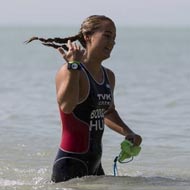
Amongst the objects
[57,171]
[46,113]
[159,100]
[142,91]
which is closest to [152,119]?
[46,113]

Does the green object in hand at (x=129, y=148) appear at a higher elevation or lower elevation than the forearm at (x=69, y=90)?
lower

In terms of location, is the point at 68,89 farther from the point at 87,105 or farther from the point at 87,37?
the point at 87,37

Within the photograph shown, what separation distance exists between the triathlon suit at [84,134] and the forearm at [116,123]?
303 mm

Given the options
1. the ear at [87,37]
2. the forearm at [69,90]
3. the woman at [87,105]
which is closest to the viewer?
the forearm at [69,90]

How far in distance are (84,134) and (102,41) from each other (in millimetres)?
790

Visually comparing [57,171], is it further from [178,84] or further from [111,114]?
[178,84]

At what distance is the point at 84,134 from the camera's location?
684cm

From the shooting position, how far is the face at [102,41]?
22.4ft

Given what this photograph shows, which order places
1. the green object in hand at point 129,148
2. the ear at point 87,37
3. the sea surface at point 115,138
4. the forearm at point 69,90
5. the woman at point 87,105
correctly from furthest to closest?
the sea surface at point 115,138 → the green object in hand at point 129,148 → the ear at point 87,37 → the woman at point 87,105 → the forearm at point 69,90

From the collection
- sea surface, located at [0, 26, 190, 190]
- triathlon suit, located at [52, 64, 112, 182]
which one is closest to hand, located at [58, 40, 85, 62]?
triathlon suit, located at [52, 64, 112, 182]

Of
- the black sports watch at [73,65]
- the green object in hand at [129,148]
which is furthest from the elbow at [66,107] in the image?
the green object in hand at [129,148]

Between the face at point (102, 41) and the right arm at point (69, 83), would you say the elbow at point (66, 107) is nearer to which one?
the right arm at point (69, 83)

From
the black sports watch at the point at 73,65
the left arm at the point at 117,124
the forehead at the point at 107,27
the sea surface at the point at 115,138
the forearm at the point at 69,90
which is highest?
the forehead at the point at 107,27

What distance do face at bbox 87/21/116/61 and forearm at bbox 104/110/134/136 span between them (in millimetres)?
674
